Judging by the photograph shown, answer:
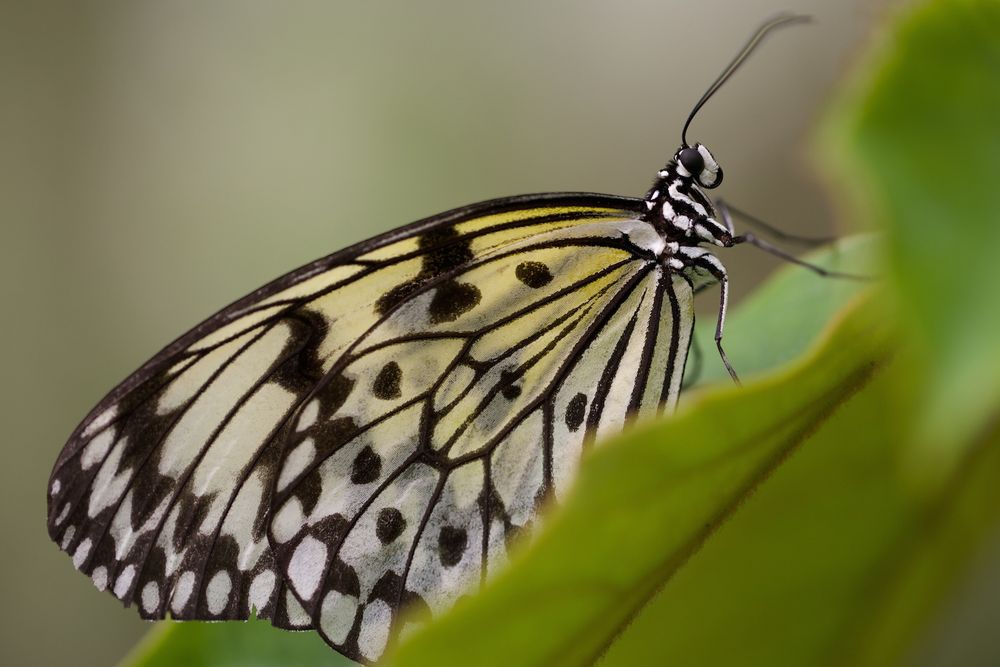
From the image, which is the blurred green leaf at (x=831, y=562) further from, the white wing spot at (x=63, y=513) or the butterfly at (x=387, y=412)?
the white wing spot at (x=63, y=513)

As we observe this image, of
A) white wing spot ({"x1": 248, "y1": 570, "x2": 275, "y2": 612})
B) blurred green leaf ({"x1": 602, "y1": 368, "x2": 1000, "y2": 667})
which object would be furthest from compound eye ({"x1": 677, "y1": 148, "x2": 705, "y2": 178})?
white wing spot ({"x1": 248, "y1": 570, "x2": 275, "y2": 612})

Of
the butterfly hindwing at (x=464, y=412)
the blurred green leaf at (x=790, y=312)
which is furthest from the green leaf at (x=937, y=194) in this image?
the butterfly hindwing at (x=464, y=412)

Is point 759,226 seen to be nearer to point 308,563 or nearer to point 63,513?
point 308,563

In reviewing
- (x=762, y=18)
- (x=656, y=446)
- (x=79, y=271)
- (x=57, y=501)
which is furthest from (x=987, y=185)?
(x=79, y=271)

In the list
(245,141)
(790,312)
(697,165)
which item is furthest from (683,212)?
(245,141)

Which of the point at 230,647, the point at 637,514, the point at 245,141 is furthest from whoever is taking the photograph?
the point at 245,141

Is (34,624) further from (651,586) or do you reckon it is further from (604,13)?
(651,586)
